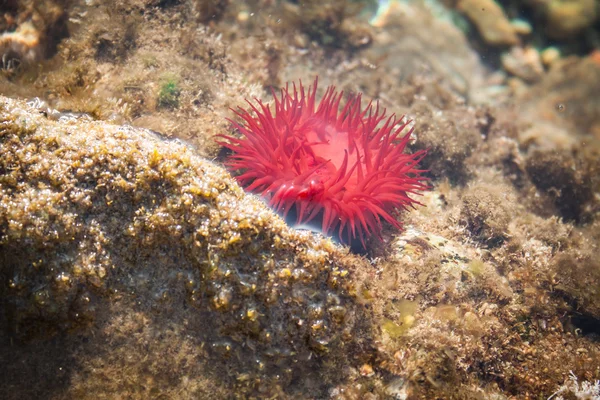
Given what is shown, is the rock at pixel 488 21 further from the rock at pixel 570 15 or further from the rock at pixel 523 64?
the rock at pixel 570 15

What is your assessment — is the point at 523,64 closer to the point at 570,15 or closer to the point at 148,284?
the point at 570,15

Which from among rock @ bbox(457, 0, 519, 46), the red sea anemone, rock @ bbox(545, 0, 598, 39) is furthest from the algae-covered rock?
rock @ bbox(545, 0, 598, 39)

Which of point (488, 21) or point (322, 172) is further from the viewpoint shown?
point (488, 21)

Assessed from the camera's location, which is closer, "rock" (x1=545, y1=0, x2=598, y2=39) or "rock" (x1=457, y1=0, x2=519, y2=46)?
"rock" (x1=457, y1=0, x2=519, y2=46)

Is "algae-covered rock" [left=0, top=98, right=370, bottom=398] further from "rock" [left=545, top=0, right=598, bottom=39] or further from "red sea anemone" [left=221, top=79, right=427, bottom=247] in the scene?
"rock" [left=545, top=0, right=598, bottom=39]

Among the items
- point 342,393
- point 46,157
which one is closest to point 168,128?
point 46,157

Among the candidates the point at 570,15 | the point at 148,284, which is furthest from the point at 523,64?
the point at 148,284
